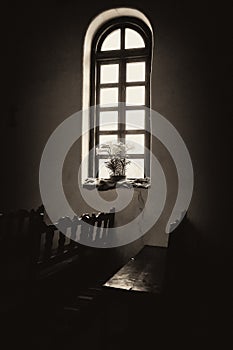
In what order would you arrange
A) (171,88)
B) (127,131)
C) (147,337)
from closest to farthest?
1. (147,337)
2. (171,88)
3. (127,131)

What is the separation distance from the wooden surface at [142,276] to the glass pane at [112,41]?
9.03 feet

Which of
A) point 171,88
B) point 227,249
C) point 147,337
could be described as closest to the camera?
point 147,337

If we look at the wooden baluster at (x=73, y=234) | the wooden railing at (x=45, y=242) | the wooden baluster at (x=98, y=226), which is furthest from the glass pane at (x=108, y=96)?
the wooden baluster at (x=73, y=234)

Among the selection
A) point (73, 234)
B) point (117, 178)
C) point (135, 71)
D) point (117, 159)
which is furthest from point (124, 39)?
point (73, 234)

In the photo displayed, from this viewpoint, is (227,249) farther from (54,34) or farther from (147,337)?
(54,34)

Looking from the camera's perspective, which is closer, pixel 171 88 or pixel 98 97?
pixel 171 88

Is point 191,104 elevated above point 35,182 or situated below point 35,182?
above

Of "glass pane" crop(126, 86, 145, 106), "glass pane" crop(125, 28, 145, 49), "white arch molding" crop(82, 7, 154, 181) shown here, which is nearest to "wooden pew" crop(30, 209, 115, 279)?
"white arch molding" crop(82, 7, 154, 181)

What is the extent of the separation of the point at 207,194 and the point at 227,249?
0.60 m

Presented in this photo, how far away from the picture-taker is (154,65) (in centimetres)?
432

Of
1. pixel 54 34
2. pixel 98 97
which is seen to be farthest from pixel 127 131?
pixel 54 34

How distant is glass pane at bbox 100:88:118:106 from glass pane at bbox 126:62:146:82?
0.23 metres

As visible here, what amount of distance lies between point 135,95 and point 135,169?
0.92 metres

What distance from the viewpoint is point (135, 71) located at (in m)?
4.72
